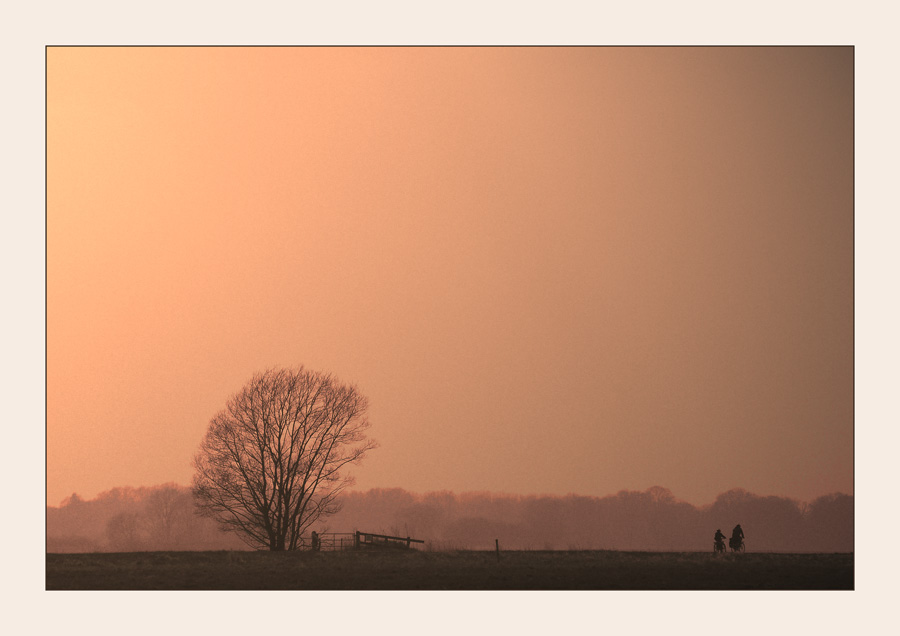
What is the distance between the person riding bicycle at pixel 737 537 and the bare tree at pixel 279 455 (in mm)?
10843

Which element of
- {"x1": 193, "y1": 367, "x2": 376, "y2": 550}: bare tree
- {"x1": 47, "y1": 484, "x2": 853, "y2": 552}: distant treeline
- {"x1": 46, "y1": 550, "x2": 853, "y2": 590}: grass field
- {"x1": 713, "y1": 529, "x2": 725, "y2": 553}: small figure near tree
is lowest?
{"x1": 46, "y1": 550, "x2": 853, "y2": 590}: grass field

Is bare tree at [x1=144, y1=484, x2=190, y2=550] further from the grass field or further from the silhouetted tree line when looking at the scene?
the grass field

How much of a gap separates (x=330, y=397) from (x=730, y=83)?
15458mm

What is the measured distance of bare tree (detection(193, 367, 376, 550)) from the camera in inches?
1125

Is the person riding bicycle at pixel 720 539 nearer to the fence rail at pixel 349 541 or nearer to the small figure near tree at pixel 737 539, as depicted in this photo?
the small figure near tree at pixel 737 539

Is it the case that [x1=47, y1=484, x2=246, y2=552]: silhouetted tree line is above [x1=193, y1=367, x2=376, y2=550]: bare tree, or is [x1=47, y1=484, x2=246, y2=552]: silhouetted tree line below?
below

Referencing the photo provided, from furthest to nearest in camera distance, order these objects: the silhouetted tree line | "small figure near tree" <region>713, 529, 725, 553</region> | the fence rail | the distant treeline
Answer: "small figure near tree" <region>713, 529, 725, 553</region>
the distant treeline
the silhouetted tree line
the fence rail

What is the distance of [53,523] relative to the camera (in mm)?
28500

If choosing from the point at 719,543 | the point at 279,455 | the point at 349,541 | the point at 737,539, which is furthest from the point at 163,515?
the point at 737,539

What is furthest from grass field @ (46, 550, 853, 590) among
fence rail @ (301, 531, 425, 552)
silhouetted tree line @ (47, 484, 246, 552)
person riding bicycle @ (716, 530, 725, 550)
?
person riding bicycle @ (716, 530, 725, 550)

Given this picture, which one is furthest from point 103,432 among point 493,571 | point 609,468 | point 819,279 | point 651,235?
point 819,279

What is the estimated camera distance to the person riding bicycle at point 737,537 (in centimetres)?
2936

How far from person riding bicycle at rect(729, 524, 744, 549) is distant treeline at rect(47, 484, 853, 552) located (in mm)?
170

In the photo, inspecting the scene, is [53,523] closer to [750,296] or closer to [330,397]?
[330,397]
